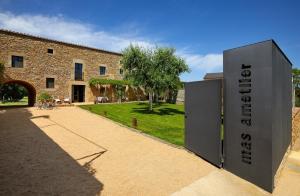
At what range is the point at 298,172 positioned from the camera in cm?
672

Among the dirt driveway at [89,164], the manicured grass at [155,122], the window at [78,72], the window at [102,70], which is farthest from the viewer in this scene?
the window at [102,70]

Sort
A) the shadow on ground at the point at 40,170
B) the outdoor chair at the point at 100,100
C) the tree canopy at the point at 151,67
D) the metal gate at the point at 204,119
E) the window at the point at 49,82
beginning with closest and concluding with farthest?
the shadow on ground at the point at 40,170 → the metal gate at the point at 204,119 → the tree canopy at the point at 151,67 → the window at the point at 49,82 → the outdoor chair at the point at 100,100

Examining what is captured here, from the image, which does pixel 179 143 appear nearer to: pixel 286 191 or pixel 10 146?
pixel 286 191

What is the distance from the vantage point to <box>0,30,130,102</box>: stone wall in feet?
63.6

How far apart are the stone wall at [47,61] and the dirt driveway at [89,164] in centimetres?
1180

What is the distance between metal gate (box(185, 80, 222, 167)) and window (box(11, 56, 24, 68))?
18762 mm

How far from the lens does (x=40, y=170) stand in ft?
18.9

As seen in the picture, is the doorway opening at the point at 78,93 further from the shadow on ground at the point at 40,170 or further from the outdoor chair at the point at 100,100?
A: the shadow on ground at the point at 40,170

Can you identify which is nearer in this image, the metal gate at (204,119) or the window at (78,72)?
the metal gate at (204,119)

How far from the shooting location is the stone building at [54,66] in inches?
771

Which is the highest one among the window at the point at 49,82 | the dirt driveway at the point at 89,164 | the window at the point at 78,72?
the window at the point at 78,72

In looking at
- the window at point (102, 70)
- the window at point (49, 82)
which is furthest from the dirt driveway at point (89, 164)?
the window at point (102, 70)

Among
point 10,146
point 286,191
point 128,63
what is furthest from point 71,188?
point 128,63

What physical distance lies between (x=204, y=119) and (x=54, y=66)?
65.7 feet
